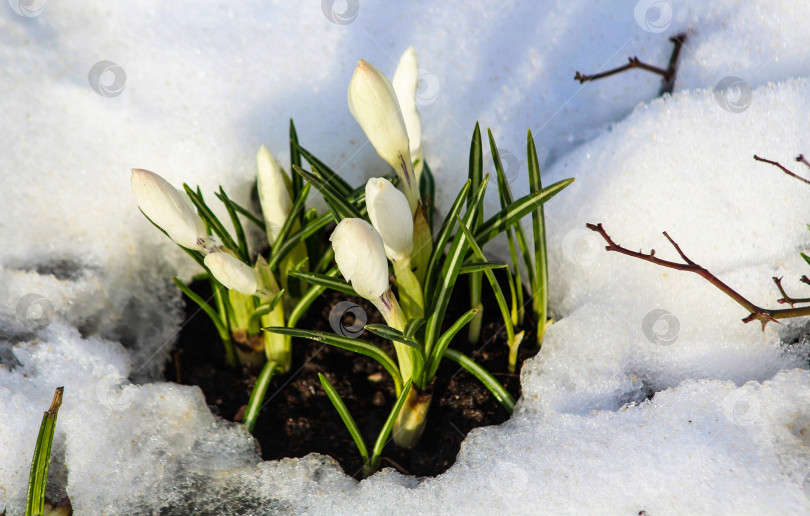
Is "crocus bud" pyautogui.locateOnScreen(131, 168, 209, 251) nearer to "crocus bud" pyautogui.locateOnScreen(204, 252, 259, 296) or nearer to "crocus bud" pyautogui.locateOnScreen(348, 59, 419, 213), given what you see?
"crocus bud" pyautogui.locateOnScreen(204, 252, 259, 296)

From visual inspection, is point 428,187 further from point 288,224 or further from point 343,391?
point 343,391

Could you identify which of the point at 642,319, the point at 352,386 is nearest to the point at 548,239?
the point at 642,319
